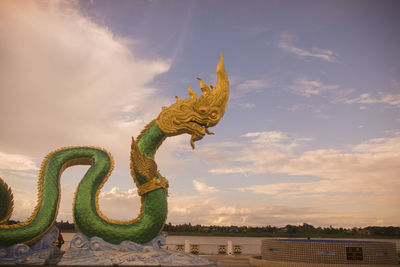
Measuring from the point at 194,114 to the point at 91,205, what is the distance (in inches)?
165

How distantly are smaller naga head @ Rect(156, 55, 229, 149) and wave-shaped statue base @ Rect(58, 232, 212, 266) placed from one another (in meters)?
3.45

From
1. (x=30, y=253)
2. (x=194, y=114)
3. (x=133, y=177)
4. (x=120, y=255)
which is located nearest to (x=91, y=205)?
(x=133, y=177)

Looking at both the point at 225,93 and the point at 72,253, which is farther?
the point at 225,93

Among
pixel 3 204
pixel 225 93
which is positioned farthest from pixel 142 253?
pixel 225 93

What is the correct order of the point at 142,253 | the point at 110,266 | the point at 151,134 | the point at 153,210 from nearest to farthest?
the point at 110,266 < the point at 142,253 < the point at 153,210 < the point at 151,134

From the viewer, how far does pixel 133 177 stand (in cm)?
964

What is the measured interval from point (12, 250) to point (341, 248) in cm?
913

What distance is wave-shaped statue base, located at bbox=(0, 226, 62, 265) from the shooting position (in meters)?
8.46

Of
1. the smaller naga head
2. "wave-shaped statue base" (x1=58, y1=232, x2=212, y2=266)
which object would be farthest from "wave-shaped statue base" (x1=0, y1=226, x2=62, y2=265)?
the smaller naga head

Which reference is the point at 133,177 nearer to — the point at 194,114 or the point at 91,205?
the point at 91,205

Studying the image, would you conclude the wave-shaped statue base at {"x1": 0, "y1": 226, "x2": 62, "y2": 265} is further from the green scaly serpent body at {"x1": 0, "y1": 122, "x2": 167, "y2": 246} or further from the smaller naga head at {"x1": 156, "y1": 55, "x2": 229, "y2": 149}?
the smaller naga head at {"x1": 156, "y1": 55, "x2": 229, "y2": 149}

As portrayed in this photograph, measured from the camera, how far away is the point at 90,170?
384 inches

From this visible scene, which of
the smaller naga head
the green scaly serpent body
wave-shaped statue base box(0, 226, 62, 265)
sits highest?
the smaller naga head

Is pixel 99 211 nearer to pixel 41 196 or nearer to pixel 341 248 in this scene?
A: pixel 41 196
